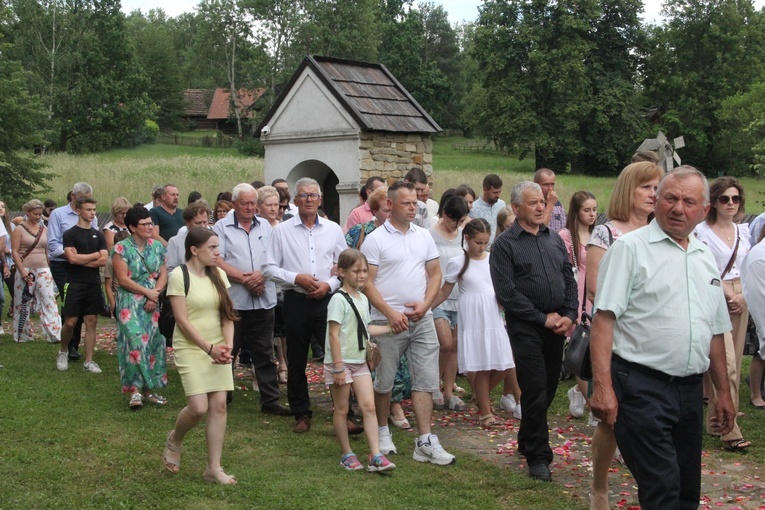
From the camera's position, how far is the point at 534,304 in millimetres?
6379

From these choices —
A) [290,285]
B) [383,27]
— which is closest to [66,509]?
[290,285]

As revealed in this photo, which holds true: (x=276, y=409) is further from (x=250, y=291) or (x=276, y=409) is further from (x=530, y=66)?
(x=530, y=66)

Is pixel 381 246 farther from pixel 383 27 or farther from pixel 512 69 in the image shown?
pixel 383 27

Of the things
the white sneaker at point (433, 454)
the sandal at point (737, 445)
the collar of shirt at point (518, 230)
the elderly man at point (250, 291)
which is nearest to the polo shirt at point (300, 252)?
the elderly man at point (250, 291)

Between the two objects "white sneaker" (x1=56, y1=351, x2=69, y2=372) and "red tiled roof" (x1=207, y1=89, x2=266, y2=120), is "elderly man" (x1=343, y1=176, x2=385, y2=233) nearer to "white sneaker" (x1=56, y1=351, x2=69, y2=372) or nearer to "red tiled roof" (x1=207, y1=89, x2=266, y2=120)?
"white sneaker" (x1=56, y1=351, x2=69, y2=372)

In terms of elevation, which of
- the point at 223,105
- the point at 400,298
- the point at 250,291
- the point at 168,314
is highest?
the point at 223,105

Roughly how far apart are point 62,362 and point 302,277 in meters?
4.25

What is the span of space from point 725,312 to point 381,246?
2962 mm

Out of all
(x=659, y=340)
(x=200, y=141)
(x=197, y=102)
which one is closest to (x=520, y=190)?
(x=659, y=340)

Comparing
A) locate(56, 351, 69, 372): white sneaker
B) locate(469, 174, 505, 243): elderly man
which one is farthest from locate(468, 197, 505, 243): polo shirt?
locate(56, 351, 69, 372): white sneaker

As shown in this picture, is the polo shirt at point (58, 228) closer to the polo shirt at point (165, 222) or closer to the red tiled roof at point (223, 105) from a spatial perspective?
the polo shirt at point (165, 222)

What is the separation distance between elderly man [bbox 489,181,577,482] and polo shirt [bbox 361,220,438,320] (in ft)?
2.30

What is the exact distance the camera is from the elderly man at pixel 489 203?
404 inches

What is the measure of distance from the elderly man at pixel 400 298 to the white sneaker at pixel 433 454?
9 cm
